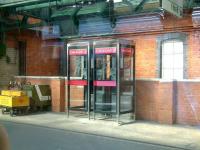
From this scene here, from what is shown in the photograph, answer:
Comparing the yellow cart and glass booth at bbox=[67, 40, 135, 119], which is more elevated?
glass booth at bbox=[67, 40, 135, 119]

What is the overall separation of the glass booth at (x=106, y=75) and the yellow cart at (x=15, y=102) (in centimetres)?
180

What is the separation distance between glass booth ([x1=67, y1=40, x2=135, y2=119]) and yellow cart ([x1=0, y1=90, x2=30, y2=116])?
1802mm

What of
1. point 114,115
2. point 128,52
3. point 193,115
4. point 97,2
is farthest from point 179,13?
point 97,2

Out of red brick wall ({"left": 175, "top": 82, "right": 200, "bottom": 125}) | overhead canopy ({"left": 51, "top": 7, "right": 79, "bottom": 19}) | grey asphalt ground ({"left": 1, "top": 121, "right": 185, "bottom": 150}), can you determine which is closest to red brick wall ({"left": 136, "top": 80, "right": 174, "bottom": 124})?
red brick wall ({"left": 175, "top": 82, "right": 200, "bottom": 125})

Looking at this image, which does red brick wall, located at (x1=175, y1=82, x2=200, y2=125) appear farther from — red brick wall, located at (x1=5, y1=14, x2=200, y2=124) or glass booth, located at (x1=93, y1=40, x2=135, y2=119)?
glass booth, located at (x1=93, y1=40, x2=135, y2=119)

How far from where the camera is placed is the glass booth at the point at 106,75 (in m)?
11.4

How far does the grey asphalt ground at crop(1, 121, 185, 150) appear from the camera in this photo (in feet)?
25.4

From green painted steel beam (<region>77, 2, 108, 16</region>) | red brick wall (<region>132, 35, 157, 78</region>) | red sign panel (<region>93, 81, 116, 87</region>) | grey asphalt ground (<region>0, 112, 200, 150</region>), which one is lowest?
grey asphalt ground (<region>0, 112, 200, 150</region>)

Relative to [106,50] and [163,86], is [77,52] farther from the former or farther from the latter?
[163,86]

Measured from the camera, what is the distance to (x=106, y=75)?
12094mm

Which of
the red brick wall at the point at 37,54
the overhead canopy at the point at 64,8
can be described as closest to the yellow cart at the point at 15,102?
the overhead canopy at the point at 64,8

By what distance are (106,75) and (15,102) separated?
3.59 meters

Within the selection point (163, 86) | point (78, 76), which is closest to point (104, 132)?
point (163, 86)

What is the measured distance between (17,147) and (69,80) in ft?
17.7
